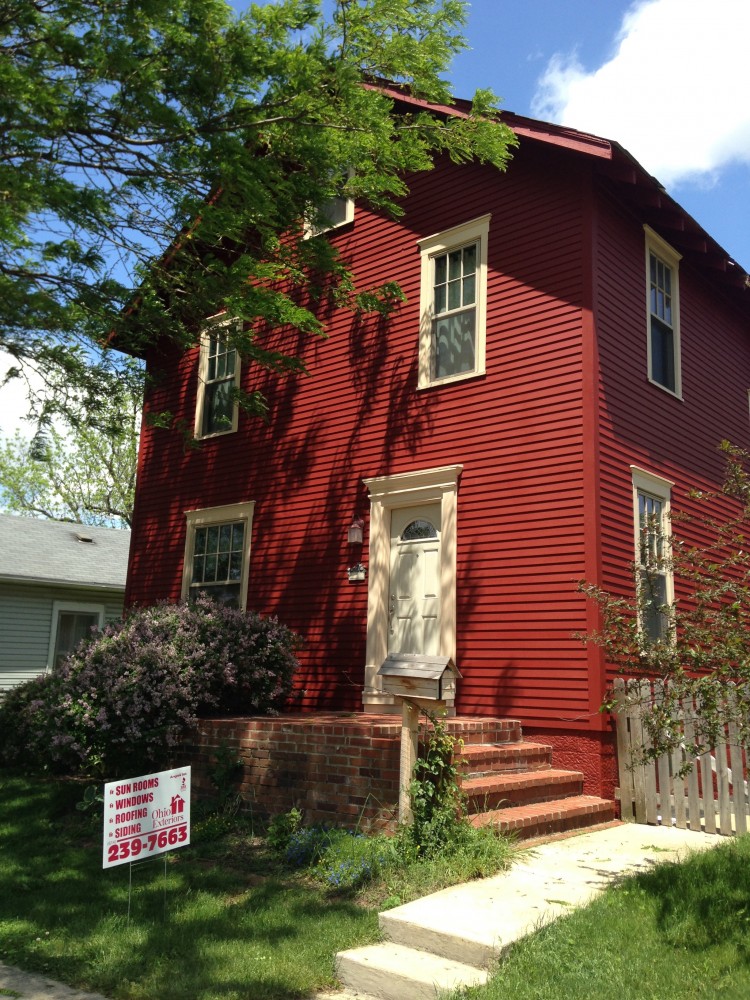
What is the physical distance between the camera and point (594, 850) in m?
6.70

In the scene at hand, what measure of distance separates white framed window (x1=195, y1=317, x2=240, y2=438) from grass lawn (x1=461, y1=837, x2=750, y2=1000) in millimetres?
9674

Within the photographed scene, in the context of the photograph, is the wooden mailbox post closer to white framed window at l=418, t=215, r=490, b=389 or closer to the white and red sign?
the white and red sign

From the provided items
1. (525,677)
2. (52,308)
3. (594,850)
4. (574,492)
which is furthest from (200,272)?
(594,850)

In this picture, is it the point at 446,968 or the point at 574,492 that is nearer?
the point at 446,968

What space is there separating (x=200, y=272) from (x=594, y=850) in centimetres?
719


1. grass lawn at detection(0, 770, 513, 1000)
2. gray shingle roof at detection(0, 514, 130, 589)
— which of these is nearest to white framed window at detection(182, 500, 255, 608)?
grass lawn at detection(0, 770, 513, 1000)

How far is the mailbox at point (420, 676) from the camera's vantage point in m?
6.22

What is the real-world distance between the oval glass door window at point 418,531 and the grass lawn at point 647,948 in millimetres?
5454

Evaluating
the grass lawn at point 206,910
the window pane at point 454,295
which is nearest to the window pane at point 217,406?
the window pane at point 454,295

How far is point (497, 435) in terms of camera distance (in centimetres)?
986

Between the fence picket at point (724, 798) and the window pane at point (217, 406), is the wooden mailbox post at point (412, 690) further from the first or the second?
the window pane at point (217, 406)

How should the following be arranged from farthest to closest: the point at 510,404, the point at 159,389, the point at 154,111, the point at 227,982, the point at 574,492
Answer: the point at 159,389 → the point at 510,404 → the point at 574,492 → the point at 154,111 → the point at 227,982

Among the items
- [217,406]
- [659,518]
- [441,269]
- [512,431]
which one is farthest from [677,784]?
[217,406]

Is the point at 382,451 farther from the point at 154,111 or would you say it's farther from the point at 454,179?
the point at 154,111
